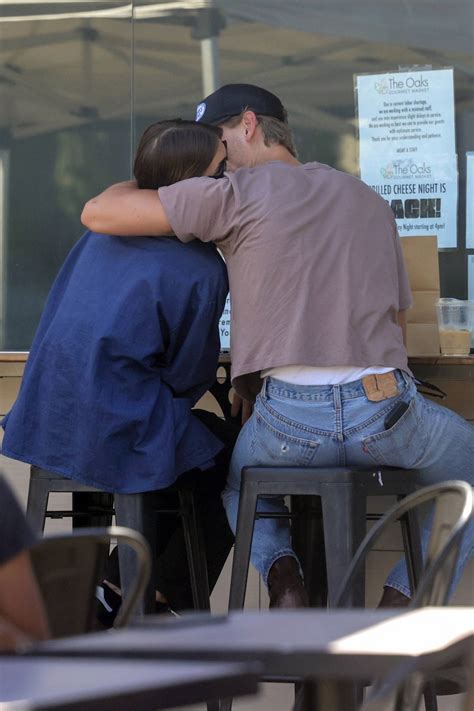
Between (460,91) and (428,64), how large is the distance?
0.14 metres

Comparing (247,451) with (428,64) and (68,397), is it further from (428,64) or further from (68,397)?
(428,64)

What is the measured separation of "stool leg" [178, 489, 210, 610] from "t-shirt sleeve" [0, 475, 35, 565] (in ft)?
4.08

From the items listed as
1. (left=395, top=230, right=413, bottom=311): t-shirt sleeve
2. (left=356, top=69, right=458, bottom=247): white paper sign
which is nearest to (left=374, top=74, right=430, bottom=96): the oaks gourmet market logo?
(left=356, top=69, right=458, bottom=247): white paper sign

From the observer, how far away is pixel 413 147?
3865 mm

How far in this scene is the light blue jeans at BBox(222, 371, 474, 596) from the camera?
2.45 meters

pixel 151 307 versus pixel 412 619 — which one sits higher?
pixel 151 307

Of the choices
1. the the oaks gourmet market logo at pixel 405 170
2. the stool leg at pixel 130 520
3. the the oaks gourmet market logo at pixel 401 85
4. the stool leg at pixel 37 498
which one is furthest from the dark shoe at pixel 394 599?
the the oaks gourmet market logo at pixel 401 85

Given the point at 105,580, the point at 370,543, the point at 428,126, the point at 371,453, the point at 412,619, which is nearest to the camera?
the point at 412,619

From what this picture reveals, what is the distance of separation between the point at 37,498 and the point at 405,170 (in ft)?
5.92

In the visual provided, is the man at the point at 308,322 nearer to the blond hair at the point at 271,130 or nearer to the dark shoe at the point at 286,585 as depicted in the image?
the dark shoe at the point at 286,585

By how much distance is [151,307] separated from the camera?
249cm

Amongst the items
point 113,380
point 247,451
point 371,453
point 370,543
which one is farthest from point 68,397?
point 370,543

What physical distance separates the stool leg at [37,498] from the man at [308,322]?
0.41 m

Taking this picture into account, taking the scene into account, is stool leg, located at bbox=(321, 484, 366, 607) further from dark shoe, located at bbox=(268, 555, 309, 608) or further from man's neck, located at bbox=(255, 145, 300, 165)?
man's neck, located at bbox=(255, 145, 300, 165)
